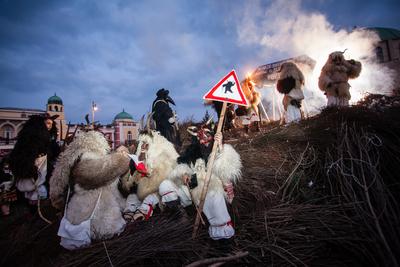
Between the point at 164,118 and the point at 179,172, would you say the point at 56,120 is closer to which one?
the point at 164,118

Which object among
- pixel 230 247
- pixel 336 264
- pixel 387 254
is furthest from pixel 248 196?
pixel 387 254

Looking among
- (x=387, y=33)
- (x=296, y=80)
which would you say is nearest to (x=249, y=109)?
→ (x=296, y=80)

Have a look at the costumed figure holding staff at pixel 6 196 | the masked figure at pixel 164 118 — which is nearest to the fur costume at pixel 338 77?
the masked figure at pixel 164 118

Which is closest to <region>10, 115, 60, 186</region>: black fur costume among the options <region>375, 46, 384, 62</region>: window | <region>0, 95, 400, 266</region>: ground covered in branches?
<region>0, 95, 400, 266</region>: ground covered in branches

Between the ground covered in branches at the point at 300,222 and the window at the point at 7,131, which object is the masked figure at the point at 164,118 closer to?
the ground covered in branches at the point at 300,222

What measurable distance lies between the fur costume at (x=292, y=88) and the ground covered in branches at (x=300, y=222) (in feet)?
8.90

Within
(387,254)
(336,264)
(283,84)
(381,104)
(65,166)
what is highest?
(283,84)

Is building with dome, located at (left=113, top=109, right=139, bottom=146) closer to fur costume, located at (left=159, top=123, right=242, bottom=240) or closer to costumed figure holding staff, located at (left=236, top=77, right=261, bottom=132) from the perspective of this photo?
costumed figure holding staff, located at (left=236, top=77, right=261, bottom=132)

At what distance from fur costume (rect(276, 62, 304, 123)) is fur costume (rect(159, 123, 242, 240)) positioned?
16.3 feet

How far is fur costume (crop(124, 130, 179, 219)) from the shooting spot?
137 inches

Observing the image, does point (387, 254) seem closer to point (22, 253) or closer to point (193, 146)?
point (193, 146)

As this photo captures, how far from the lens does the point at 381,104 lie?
555cm

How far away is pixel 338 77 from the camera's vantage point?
22.3 ft

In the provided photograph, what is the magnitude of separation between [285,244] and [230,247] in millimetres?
805
